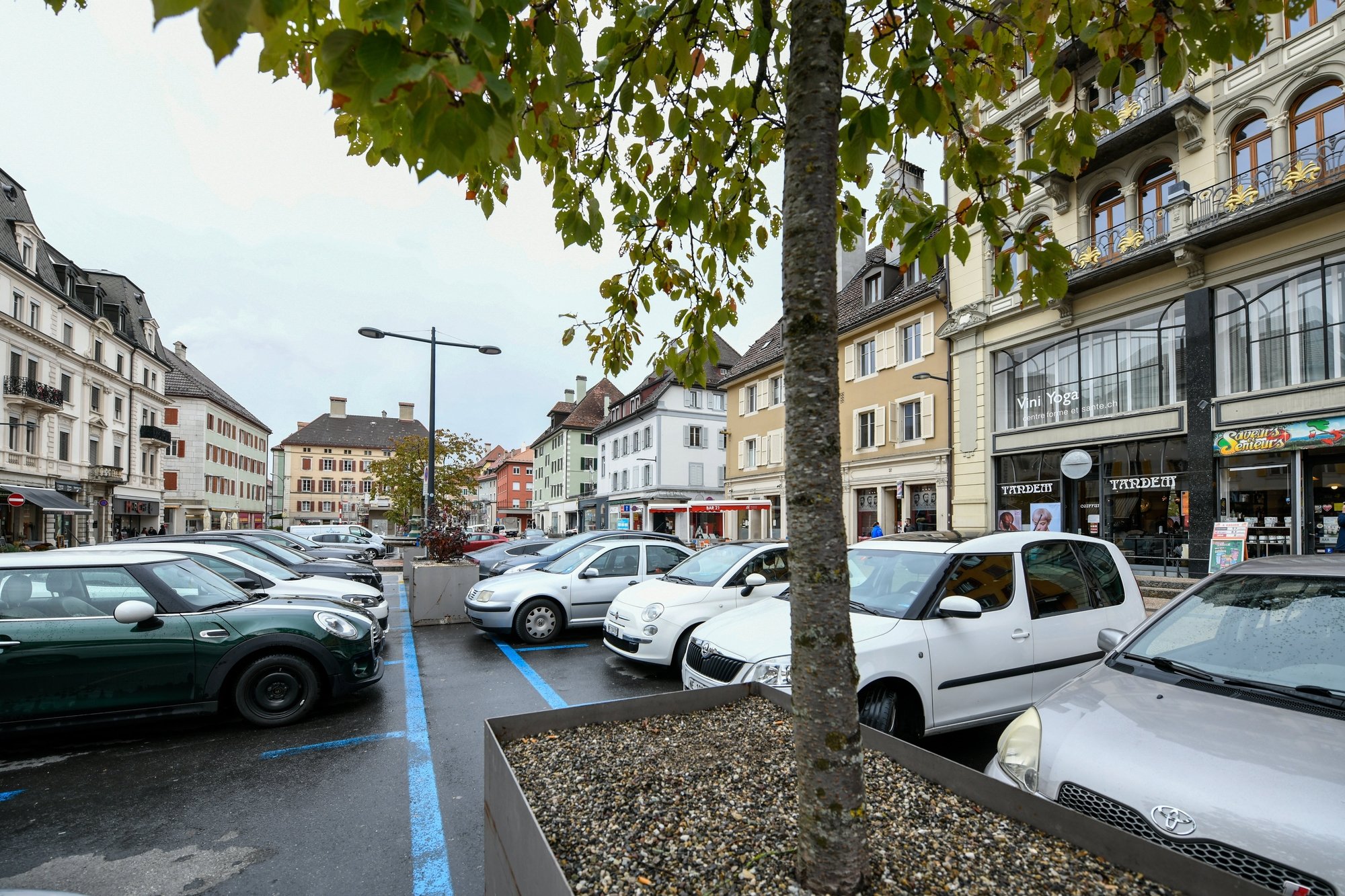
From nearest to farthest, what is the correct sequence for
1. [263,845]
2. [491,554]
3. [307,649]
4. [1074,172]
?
[1074,172], [263,845], [307,649], [491,554]

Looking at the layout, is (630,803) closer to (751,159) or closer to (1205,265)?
(751,159)

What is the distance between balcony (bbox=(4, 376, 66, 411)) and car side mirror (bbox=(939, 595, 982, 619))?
42.2 metres

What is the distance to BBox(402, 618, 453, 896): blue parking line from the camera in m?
3.19

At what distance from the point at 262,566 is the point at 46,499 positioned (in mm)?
30417

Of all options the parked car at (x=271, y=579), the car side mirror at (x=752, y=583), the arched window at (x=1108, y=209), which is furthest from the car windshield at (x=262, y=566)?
the arched window at (x=1108, y=209)

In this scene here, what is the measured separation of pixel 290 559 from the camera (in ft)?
37.9

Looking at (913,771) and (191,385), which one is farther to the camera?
(191,385)

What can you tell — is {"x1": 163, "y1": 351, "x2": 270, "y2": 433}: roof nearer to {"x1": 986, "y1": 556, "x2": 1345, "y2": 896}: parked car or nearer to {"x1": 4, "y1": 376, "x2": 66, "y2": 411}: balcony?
{"x1": 4, "y1": 376, "x2": 66, "y2": 411}: balcony

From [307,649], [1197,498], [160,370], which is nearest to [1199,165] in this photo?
[1197,498]

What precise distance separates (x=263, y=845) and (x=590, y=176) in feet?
13.4

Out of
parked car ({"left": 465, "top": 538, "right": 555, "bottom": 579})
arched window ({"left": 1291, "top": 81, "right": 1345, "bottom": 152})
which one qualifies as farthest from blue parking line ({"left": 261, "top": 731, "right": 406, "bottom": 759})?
arched window ({"left": 1291, "top": 81, "right": 1345, "bottom": 152})

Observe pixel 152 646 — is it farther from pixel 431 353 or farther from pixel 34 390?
pixel 34 390

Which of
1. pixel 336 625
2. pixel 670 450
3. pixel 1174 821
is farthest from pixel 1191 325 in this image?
pixel 670 450

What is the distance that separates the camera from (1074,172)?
299 cm
